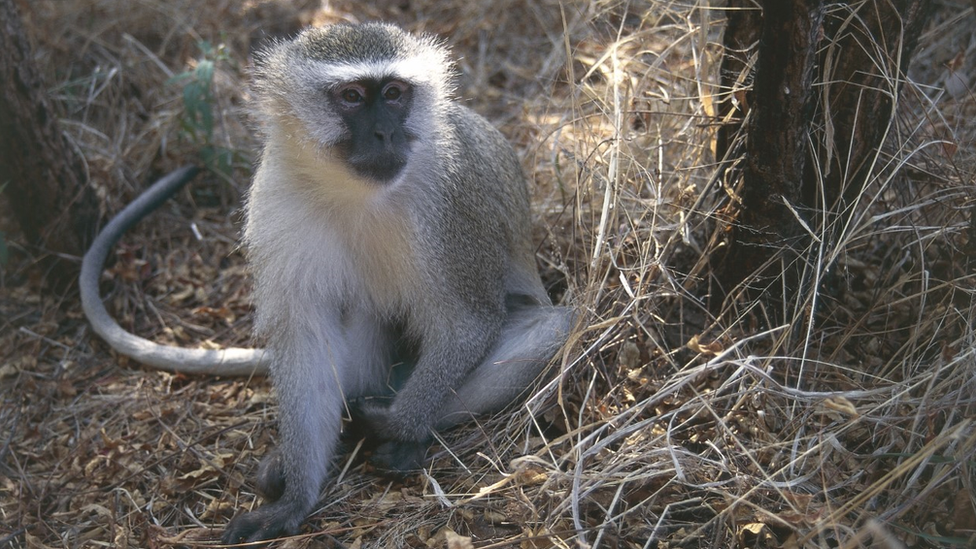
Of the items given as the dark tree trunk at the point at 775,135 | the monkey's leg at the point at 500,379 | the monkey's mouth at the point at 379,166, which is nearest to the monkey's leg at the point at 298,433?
the monkey's leg at the point at 500,379

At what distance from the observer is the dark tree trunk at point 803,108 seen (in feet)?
9.75

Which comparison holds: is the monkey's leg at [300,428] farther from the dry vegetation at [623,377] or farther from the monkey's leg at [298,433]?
the dry vegetation at [623,377]

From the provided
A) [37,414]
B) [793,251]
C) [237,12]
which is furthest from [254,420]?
[237,12]

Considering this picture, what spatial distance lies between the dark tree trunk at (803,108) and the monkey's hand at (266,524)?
2.14 meters

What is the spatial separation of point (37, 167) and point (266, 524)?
259cm

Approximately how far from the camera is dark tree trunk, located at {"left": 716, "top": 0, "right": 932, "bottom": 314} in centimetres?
297

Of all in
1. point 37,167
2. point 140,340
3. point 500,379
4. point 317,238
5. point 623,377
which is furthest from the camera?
point 37,167

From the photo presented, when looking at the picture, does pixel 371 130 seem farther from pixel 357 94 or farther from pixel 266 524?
pixel 266 524

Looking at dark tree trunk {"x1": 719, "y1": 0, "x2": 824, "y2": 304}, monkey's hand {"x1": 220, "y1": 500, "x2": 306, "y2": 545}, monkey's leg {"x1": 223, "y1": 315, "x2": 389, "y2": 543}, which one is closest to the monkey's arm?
monkey's leg {"x1": 223, "y1": 315, "x2": 389, "y2": 543}

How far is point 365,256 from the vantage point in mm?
3385

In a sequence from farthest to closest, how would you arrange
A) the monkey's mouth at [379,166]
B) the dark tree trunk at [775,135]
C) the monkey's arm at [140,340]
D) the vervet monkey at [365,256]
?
1. the monkey's arm at [140,340]
2. the vervet monkey at [365,256]
3. the monkey's mouth at [379,166]
4. the dark tree trunk at [775,135]

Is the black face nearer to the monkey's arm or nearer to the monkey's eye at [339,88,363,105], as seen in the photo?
the monkey's eye at [339,88,363,105]

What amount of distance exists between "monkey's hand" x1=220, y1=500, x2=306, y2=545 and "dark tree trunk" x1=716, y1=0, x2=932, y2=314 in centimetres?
214

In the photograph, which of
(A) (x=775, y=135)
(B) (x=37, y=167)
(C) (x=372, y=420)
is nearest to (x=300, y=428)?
(C) (x=372, y=420)
